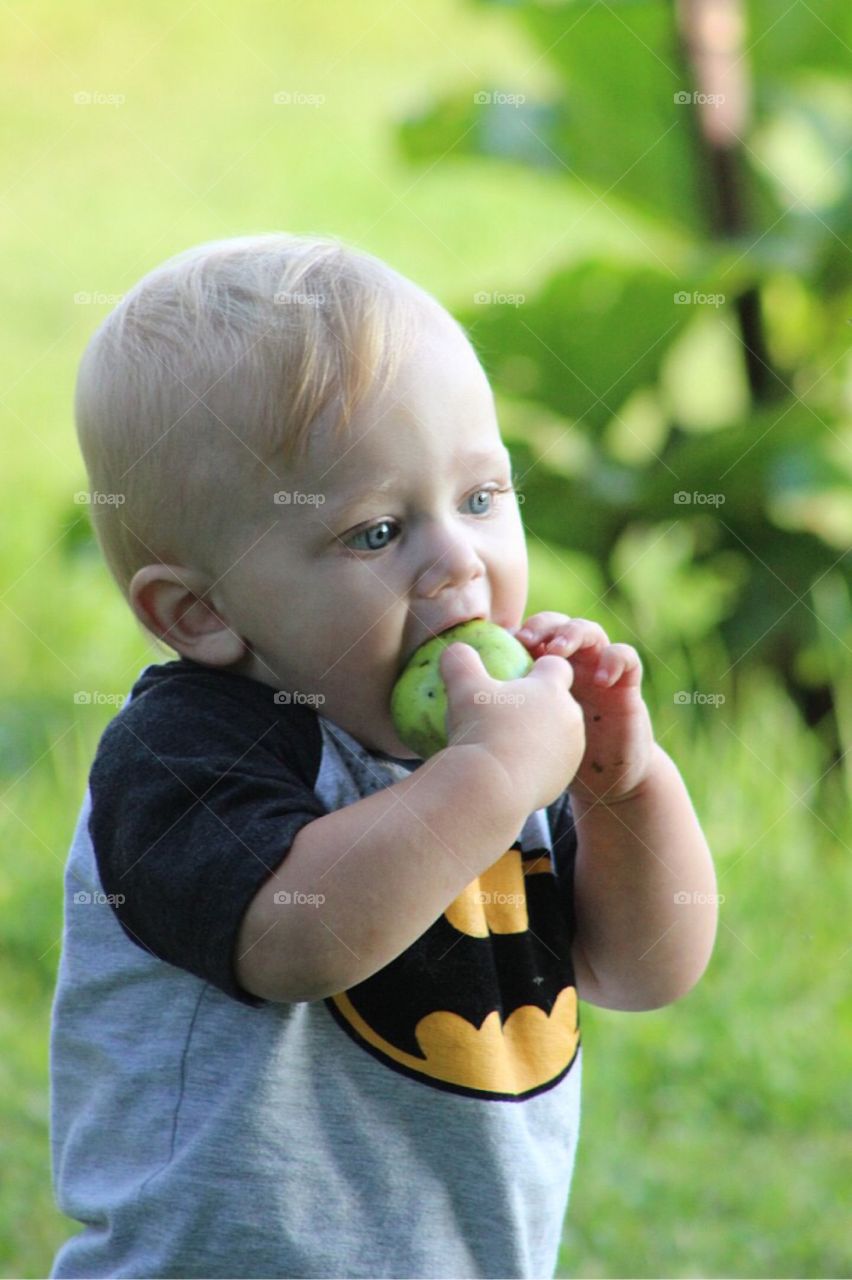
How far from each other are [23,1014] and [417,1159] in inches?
58.9

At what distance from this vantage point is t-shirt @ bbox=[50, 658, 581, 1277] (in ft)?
4.44

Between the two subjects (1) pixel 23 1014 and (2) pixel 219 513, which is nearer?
(2) pixel 219 513

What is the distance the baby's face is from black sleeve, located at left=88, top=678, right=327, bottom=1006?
2.3 inches

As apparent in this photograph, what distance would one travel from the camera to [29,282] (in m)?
5.90

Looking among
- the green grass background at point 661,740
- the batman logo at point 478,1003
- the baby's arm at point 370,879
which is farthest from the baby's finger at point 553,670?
the green grass background at point 661,740

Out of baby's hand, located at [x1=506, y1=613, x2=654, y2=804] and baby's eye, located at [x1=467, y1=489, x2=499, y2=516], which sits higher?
baby's eye, located at [x1=467, y1=489, x2=499, y2=516]

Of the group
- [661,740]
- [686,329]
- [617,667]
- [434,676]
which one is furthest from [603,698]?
[686,329]

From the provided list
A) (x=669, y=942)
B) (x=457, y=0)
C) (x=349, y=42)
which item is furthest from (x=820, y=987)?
(x=349, y=42)

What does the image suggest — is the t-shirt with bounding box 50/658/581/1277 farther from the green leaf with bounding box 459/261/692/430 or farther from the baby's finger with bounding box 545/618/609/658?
the green leaf with bounding box 459/261/692/430

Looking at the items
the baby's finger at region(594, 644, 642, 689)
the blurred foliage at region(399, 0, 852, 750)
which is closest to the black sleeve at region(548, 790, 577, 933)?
the baby's finger at region(594, 644, 642, 689)

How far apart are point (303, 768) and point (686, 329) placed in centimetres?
192

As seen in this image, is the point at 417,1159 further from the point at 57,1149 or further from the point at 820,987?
the point at 820,987

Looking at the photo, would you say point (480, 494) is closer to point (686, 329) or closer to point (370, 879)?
point (370, 879)

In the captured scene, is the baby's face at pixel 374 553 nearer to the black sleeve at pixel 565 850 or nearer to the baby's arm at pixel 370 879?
the baby's arm at pixel 370 879
